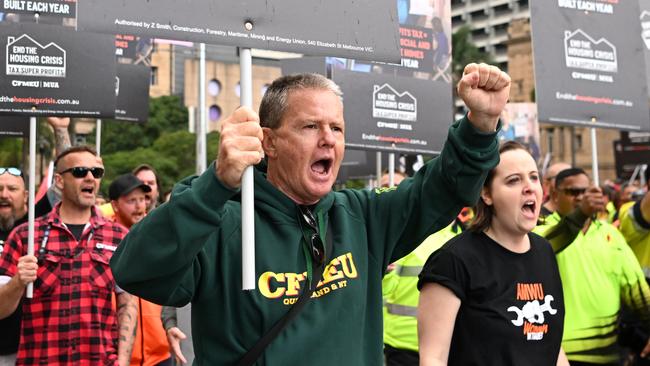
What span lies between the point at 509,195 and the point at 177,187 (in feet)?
6.25

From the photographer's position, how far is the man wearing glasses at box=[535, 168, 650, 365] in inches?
191

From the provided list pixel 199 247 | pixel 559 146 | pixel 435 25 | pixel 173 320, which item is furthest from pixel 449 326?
pixel 559 146

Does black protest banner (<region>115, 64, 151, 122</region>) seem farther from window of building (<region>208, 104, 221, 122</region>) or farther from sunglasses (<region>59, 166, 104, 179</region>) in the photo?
window of building (<region>208, 104, 221, 122</region>)

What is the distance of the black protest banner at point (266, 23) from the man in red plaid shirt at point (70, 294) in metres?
2.69

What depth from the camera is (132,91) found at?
7.95 m

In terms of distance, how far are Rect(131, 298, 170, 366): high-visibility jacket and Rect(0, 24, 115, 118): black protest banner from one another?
59.4 inches

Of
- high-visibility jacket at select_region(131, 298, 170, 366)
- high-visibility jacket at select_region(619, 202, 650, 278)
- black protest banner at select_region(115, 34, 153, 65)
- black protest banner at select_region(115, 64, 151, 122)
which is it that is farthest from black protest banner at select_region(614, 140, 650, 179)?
high-visibility jacket at select_region(131, 298, 170, 366)

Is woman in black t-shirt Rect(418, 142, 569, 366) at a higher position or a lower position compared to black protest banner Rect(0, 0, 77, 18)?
lower

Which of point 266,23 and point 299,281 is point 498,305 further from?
point 266,23

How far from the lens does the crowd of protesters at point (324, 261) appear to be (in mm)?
2660

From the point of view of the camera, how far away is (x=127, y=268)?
2.51 metres

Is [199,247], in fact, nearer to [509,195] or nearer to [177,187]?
[177,187]

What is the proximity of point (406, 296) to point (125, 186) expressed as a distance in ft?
7.51

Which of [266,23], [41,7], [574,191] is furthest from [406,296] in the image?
[266,23]
